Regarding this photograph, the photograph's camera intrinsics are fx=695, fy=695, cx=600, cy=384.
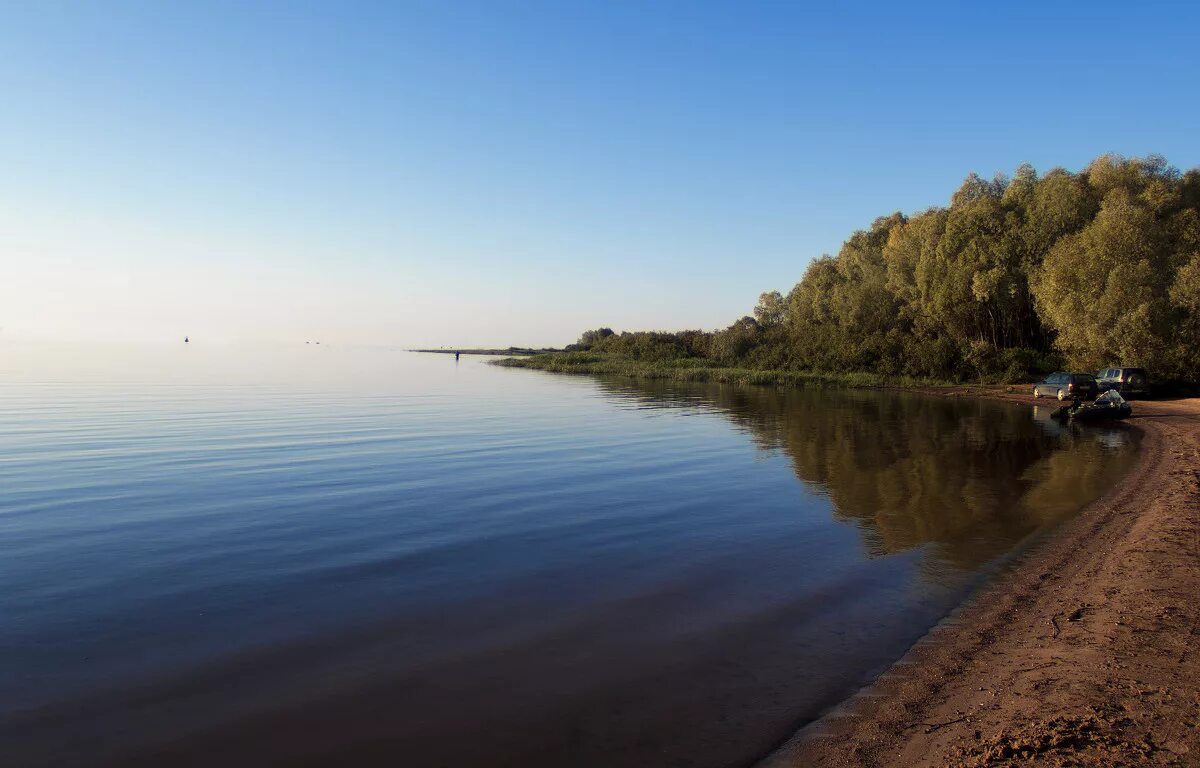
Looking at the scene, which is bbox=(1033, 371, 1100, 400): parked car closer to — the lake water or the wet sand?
the lake water

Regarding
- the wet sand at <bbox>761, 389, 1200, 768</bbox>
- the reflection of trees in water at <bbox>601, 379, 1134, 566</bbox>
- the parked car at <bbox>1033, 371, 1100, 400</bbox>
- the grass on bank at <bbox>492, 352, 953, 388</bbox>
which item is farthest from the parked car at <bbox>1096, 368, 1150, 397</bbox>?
the wet sand at <bbox>761, 389, 1200, 768</bbox>

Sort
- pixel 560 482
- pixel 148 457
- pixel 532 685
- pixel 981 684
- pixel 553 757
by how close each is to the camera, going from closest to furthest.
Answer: pixel 553 757 < pixel 981 684 < pixel 532 685 < pixel 560 482 < pixel 148 457

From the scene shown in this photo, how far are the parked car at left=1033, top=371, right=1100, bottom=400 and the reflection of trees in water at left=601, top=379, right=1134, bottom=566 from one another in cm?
295

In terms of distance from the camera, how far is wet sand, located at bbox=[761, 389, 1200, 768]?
4.83 metres

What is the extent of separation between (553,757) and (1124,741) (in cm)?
398

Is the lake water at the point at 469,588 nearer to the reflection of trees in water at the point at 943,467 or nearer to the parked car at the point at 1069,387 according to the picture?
the reflection of trees in water at the point at 943,467

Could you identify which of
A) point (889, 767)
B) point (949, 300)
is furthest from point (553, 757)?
point (949, 300)

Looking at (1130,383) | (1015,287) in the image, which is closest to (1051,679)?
(1130,383)

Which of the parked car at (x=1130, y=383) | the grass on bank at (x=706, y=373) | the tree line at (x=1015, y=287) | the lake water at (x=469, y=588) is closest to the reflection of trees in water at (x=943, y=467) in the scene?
the lake water at (x=469, y=588)

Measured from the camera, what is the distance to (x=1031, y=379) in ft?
168

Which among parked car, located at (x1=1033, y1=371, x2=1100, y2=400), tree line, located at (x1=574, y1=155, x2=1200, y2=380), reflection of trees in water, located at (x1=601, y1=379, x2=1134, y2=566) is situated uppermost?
tree line, located at (x1=574, y1=155, x2=1200, y2=380)

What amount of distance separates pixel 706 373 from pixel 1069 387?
34.6 meters

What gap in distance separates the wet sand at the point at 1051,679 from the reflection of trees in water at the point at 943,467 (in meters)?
1.87

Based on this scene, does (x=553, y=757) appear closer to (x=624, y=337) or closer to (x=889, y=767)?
(x=889, y=767)
